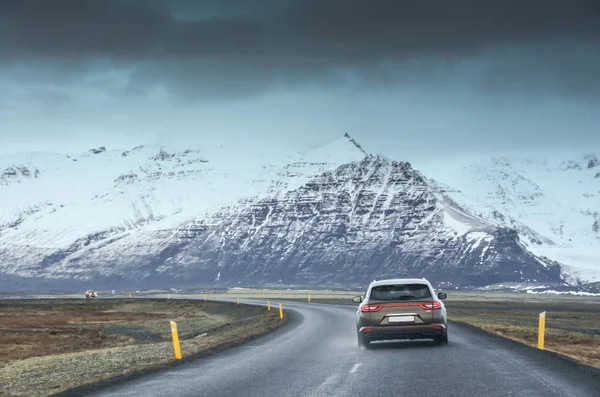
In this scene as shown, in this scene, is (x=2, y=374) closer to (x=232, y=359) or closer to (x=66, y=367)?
(x=66, y=367)

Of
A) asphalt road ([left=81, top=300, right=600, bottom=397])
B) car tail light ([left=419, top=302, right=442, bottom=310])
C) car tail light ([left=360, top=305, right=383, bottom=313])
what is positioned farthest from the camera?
car tail light ([left=360, top=305, right=383, bottom=313])

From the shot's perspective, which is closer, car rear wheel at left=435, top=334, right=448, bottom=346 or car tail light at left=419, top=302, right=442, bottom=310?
car tail light at left=419, top=302, right=442, bottom=310

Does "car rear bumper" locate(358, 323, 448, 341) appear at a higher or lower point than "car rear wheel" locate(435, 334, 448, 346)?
higher

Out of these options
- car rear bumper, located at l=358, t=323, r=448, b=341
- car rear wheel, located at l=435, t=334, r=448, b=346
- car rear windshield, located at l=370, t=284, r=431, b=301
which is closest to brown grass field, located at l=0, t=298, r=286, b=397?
car rear bumper, located at l=358, t=323, r=448, b=341

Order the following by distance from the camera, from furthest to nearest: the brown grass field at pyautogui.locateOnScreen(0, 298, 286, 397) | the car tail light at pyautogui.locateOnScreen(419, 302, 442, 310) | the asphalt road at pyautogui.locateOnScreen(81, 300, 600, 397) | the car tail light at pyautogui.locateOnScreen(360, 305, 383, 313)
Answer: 1. the car tail light at pyautogui.locateOnScreen(360, 305, 383, 313)
2. the car tail light at pyautogui.locateOnScreen(419, 302, 442, 310)
3. the brown grass field at pyautogui.locateOnScreen(0, 298, 286, 397)
4. the asphalt road at pyautogui.locateOnScreen(81, 300, 600, 397)

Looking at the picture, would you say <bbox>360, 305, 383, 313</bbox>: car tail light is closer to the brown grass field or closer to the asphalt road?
the asphalt road

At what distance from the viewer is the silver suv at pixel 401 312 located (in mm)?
27688

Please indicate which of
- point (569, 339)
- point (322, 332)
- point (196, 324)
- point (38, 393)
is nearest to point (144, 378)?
point (38, 393)

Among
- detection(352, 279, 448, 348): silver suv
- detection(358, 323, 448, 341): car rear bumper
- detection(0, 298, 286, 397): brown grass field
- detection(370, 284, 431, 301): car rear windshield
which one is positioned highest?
detection(370, 284, 431, 301): car rear windshield

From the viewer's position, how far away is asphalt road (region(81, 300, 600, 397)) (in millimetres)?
18938

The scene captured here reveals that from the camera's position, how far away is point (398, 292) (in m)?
28.3

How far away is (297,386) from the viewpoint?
20.0 metres

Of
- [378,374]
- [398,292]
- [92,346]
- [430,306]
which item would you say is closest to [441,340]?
[430,306]

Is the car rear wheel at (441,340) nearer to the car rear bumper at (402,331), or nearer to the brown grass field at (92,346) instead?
the car rear bumper at (402,331)
